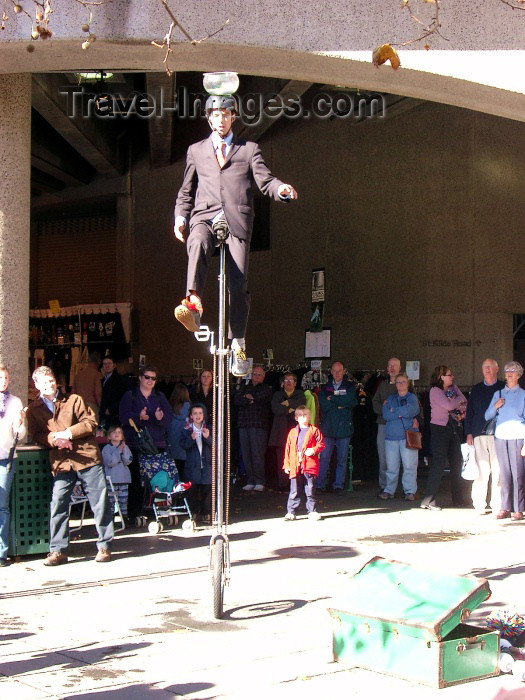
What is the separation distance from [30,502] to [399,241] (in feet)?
30.8

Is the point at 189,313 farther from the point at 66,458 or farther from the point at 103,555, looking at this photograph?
the point at 103,555

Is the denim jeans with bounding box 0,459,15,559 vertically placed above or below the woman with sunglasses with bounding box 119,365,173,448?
below

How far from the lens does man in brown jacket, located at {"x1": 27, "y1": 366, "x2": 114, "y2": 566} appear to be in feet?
28.3

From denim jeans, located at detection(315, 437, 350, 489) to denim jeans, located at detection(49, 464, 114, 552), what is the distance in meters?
4.81

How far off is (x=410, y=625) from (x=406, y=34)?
5.39 metres

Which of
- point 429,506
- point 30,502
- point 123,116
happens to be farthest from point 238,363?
point 123,116

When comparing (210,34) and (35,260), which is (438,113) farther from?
(35,260)

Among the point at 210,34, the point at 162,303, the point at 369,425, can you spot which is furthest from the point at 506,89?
the point at 162,303

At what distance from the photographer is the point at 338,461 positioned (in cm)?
1353

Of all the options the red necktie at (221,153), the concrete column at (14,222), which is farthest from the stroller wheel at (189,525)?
the red necktie at (221,153)

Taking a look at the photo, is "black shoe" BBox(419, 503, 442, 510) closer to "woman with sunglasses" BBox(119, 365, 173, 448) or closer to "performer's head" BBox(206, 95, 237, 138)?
"woman with sunglasses" BBox(119, 365, 173, 448)

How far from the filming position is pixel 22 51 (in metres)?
8.48

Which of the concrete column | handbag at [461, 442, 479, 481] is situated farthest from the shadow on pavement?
handbag at [461, 442, 479, 481]

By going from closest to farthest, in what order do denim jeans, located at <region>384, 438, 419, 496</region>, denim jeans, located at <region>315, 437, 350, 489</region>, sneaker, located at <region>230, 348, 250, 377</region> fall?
sneaker, located at <region>230, 348, 250, 377</region>
denim jeans, located at <region>384, 438, 419, 496</region>
denim jeans, located at <region>315, 437, 350, 489</region>
